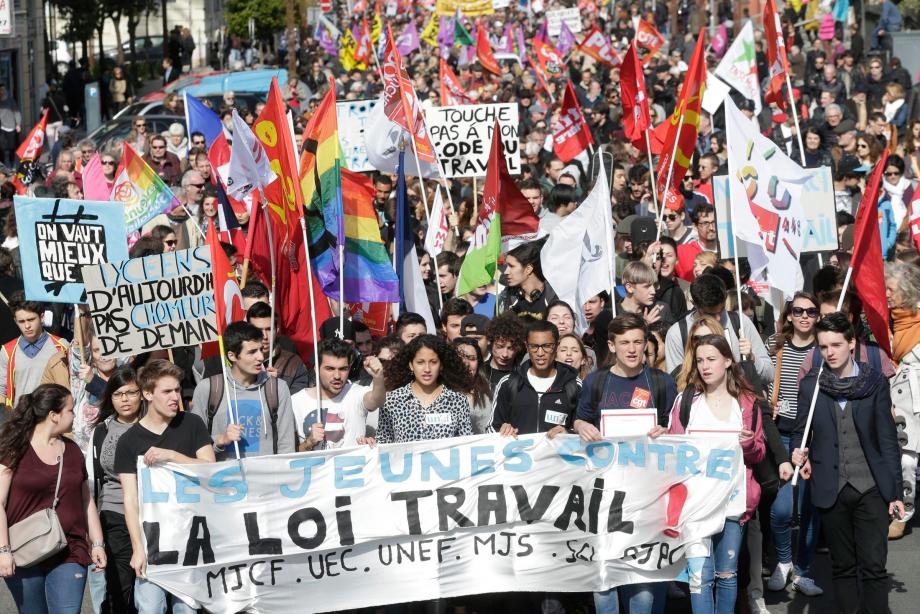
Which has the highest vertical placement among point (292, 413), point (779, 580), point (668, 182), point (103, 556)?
point (668, 182)

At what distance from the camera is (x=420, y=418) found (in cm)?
730

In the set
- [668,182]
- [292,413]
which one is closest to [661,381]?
[292,413]

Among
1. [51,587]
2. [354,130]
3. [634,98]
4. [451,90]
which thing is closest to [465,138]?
[354,130]

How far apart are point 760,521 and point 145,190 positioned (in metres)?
5.56

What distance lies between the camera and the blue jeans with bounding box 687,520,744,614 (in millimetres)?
7051

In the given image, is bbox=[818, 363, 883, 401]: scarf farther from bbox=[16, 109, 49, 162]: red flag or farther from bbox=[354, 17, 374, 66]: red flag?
bbox=[354, 17, 374, 66]: red flag

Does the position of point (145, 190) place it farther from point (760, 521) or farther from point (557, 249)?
point (760, 521)

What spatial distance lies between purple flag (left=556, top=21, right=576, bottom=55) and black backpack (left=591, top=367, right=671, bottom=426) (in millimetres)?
21323

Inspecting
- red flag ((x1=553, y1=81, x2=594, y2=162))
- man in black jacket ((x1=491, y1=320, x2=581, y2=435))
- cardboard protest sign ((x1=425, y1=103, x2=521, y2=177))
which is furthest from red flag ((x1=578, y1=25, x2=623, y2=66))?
man in black jacket ((x1=491, y1=320, x2=581, y2=435))

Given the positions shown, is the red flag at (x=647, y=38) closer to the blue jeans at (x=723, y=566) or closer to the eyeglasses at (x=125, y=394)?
the blue jeans at (x=723, y=566)

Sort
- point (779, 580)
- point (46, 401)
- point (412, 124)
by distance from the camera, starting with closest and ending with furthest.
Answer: point (46, 401) < point (779, 580) < point (412, 124)

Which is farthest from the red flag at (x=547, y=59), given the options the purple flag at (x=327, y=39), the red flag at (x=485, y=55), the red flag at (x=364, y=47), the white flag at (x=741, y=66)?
the purple flag at (x=327, y=39)

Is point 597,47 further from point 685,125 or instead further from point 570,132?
point 685,125

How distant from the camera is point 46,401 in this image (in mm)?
6789
